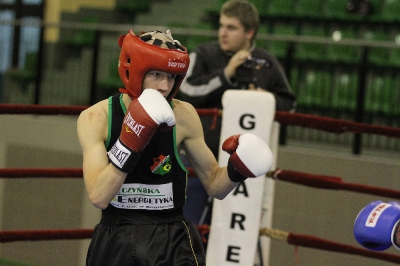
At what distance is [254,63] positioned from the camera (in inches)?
153

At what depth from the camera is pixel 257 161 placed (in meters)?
2.46

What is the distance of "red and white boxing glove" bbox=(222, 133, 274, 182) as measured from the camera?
8.09 ft

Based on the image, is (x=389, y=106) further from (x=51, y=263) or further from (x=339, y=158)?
(x=51, y=263)

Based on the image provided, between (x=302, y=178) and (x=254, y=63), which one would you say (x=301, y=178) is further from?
(x=254, y=63)

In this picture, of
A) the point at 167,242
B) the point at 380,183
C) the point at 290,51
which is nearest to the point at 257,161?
the point at 167,242

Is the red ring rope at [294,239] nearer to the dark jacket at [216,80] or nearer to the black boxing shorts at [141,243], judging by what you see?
the dark jacket at [216,80]

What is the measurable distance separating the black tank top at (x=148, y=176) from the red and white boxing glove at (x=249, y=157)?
200 mm

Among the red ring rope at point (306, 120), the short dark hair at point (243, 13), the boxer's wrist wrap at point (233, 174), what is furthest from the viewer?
the short dark hair at point (243, 13)

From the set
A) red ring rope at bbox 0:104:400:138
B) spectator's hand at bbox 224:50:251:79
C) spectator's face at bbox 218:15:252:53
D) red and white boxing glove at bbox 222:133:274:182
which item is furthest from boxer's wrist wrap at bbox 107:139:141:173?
spectator's face at bbox 218:15:252:53

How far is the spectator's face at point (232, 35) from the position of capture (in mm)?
3992

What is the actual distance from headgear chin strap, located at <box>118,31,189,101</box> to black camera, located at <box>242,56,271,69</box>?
136cm

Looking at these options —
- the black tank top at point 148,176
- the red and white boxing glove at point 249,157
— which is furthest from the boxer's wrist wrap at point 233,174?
the black tank top at point 148,176

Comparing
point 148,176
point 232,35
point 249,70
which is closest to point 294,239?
point 249,70

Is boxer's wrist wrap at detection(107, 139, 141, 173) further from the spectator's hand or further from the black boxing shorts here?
the spectator's hand
